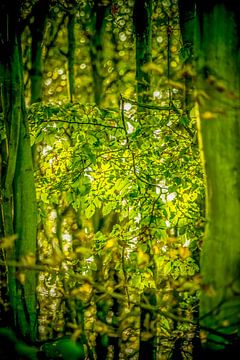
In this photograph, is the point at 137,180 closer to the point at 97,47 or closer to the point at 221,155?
the point at 221,155

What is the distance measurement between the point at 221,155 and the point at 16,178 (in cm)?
194

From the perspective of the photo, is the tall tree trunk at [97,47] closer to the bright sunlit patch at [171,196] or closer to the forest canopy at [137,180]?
the forest canopy at [137,180]

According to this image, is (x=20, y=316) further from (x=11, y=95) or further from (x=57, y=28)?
(x=57, y=28)

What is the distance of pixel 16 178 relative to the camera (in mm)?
3109

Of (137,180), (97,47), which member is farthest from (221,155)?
(97,47)

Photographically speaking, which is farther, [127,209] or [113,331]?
[127,209]

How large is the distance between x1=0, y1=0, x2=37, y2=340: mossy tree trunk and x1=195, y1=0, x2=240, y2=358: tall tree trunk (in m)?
1.79

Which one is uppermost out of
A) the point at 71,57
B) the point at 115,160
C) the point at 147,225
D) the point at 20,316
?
the point at 71,57

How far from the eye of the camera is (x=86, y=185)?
3.34 meters

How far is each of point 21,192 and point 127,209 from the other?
1.10 metres

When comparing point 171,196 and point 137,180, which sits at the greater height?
point 137,180

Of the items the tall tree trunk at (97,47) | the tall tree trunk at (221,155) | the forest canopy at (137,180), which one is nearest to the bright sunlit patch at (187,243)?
the forest canopy at (137,180)

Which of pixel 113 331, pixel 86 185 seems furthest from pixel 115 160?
pixel 113 331

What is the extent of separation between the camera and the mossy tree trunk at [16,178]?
9.91 feet
